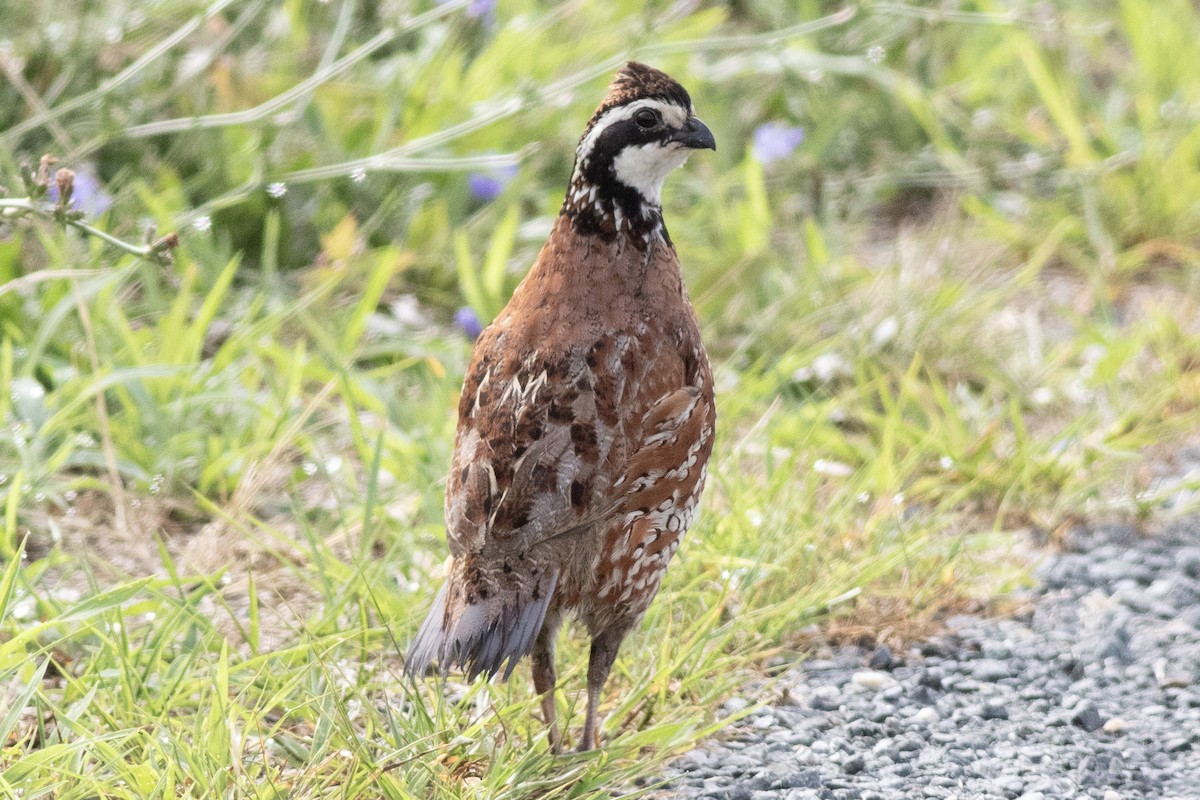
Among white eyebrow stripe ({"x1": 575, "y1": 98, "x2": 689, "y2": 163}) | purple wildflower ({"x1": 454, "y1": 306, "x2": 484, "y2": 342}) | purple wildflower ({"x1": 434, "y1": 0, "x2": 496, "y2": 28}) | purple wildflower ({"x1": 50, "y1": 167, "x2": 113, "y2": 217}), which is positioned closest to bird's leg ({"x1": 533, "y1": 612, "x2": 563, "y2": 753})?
white eyebrow stripe ({"x1": 575, "y1": 98, "x2": 689, "y2": 163})

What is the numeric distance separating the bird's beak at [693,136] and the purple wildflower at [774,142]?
8.88ft

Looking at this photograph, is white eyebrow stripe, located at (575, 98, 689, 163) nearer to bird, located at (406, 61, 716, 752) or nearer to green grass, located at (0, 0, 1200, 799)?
bird, located at (406, 61, 716, 752)

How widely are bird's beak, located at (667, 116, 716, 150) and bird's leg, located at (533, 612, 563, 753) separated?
104 centimetres

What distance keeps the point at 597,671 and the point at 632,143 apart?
3.67 feet

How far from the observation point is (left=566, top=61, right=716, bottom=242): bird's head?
319cm

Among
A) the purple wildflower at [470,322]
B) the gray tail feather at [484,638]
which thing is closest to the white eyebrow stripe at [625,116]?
the gray tail feather at [484,638]

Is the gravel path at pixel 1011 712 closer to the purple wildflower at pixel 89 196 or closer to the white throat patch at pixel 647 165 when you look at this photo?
the white throat patch at pixel 647 165

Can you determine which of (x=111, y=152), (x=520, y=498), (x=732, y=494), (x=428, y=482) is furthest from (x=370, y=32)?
(x=520, y=498)

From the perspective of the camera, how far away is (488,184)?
5.61 meters

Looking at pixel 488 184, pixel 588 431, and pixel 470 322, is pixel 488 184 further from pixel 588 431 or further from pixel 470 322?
pixel 588 431

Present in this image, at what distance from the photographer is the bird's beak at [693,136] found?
10.6 feet

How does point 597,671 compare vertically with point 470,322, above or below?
below

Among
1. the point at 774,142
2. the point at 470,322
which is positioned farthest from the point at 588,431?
the point at 774,142

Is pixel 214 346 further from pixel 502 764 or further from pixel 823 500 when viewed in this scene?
pixel 502 764
